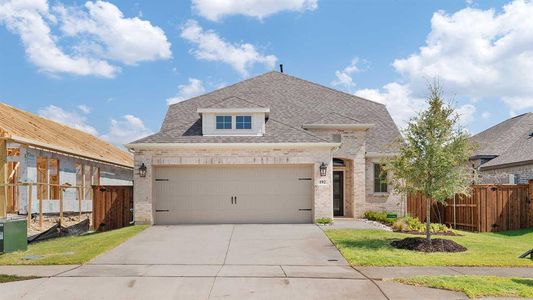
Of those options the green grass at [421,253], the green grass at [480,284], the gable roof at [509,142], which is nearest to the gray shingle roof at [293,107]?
the gable roof at [509,142]

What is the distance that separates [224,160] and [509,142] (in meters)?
19.3

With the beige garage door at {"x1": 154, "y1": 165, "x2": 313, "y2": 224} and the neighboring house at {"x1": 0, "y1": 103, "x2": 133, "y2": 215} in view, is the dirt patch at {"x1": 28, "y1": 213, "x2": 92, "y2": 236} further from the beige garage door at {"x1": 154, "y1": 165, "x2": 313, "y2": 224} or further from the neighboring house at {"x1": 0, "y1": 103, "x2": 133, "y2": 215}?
the beige garage door at {"x1": 154, "y1": 165, "x2": 313, "y2": 224}

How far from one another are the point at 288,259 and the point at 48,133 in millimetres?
17522

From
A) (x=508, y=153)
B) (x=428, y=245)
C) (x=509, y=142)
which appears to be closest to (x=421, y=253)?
(x=428, y=245)

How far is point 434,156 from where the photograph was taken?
14.5 m

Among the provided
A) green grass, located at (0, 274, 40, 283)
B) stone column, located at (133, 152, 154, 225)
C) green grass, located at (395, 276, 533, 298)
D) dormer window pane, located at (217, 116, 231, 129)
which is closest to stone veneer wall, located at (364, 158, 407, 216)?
dormer window pane, located at (217, 116, 231, 129)

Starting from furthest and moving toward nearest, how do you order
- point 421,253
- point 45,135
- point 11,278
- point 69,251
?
point 45,135 < point 69,251 < point 421,253 < point 11,278

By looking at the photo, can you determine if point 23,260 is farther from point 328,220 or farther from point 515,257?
point 515,257

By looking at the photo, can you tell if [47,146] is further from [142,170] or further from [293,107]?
[293,107]

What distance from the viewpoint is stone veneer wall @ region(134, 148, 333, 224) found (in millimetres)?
19281

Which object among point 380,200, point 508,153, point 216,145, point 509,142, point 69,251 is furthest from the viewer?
point 509,142

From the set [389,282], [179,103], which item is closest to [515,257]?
[389,282]

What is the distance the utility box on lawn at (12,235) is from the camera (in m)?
14.0

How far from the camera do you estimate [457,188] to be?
1478cm
